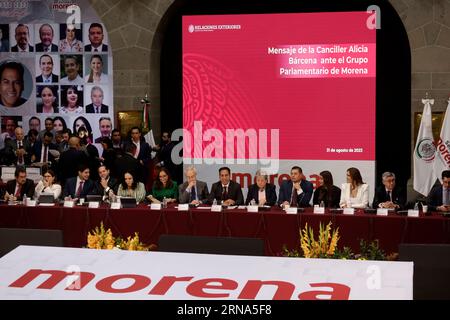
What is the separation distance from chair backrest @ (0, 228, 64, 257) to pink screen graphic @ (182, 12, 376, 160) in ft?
21.0

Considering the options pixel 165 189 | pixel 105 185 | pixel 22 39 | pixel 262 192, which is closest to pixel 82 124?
pixel 22 39

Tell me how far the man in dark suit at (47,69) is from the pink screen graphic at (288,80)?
283 centimetres

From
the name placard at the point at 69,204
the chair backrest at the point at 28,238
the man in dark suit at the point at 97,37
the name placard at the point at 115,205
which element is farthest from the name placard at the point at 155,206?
the man in dark suit at the point at 97,37

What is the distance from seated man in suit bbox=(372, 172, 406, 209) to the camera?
892cm

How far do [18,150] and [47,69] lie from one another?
1.59m

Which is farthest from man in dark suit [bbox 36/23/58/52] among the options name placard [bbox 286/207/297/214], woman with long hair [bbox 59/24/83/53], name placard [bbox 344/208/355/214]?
name placard [bbox 344/208/355/214]

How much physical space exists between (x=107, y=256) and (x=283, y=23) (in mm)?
9447


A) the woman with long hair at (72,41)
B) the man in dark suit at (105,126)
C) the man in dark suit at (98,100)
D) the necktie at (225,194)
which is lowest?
the necktie at (225,194)

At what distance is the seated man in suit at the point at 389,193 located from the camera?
8922 millimetres

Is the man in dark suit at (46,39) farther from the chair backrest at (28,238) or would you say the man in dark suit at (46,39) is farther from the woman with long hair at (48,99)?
the chair backrest at (28,238)

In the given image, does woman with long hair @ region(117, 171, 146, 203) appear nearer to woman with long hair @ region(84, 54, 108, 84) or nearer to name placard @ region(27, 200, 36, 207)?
name placard @ region(27, 200, 36, 207)

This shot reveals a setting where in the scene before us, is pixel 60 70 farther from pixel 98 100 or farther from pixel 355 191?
pixel 355 191

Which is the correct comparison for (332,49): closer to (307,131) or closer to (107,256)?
(307,131)
